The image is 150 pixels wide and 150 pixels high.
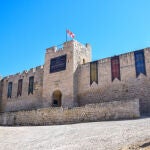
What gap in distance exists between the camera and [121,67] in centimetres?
1730

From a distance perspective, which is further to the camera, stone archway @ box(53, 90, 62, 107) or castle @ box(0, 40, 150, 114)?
stone archway @ box(53, 90, 62, 107)

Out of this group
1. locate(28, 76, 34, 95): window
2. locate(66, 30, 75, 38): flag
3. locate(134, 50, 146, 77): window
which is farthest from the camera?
locate(28, 76, 34, 95): window

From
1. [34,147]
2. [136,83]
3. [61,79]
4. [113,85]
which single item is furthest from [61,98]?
[34,147]

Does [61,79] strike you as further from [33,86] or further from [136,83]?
[136,83]

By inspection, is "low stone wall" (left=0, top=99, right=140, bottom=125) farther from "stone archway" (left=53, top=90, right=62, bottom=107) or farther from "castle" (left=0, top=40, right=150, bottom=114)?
"stone archway" (left=53, top=90, right=62, bottom=107)

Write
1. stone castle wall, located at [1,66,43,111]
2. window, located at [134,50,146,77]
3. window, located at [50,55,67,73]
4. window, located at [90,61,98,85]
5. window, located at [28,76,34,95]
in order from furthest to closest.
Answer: window, located at [28,76,34,95] → stone castle wall, located at [1,66,43,111] → window, located at [50,55,67,73] → window, located at [90,61,98,85] → window, located at [134,50,146,77]

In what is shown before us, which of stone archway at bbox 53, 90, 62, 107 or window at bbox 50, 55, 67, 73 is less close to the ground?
window at bbox 50, 55, 67, 73

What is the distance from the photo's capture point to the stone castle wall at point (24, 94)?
2269 centimetres

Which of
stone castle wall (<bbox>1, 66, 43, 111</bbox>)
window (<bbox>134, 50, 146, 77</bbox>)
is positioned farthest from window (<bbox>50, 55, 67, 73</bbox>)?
window (<bbox>134, 50, 146, 77</bbox>)

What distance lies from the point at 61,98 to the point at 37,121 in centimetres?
404

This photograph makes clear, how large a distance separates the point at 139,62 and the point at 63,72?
662cm

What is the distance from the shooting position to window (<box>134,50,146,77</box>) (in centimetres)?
1636

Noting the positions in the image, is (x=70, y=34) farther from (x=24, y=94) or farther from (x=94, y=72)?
(x=24, y=94)

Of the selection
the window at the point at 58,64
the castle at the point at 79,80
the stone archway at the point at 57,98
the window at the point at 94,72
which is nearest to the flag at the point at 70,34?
the castle at the point at 79,80
